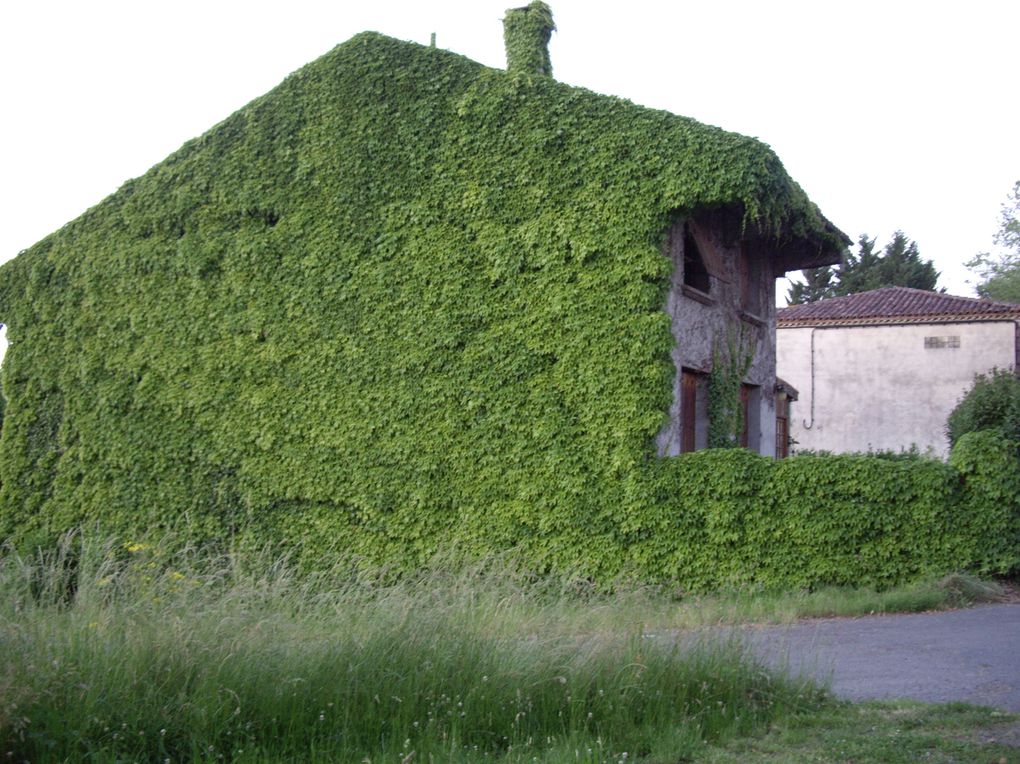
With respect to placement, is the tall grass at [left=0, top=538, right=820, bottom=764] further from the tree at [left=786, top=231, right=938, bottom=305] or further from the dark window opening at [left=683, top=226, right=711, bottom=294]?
the tree at [left=786, top=231, right=938, bottom=305]

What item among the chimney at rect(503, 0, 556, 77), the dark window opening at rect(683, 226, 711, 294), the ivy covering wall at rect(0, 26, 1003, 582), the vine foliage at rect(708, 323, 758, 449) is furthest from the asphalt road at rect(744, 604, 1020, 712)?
the chimney at rect(503, 0, 556, 77)

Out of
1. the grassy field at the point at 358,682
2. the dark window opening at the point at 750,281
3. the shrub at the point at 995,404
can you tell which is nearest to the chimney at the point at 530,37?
the dark window opening at the point at 750,281

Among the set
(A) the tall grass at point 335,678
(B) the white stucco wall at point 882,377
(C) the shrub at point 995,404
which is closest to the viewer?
(A) the tall grass at point 335,678

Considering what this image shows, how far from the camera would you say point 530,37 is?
66.1 feet

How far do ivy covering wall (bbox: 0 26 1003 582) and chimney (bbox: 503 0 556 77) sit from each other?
2171 millimetres

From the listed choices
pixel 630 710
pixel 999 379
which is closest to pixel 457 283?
pixel 999 379

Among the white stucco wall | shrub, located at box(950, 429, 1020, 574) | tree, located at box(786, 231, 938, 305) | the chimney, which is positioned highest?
tree, located at box(786, 231, 938, 305)

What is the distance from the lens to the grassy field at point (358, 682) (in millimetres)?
6074

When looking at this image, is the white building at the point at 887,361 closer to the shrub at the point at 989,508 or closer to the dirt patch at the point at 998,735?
the shrub at the point at 989,508

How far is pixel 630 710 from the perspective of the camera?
7.18 m

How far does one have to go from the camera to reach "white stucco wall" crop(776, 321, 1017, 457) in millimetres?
33312

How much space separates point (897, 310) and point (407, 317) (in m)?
21.7

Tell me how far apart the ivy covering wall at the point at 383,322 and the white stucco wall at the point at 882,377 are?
15761mm

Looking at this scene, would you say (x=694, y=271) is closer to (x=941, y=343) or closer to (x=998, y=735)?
(x=998, y=735)
